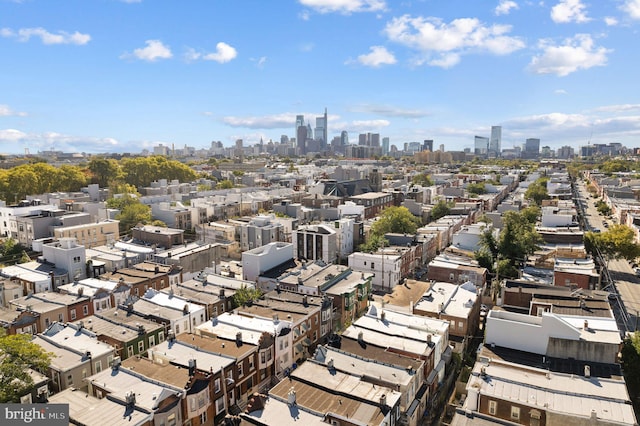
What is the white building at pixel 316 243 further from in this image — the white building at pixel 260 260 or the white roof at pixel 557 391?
the white roof at pixel 557 391

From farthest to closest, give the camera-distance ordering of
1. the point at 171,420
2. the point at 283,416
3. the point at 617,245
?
the point at 617,245 → the point at 171,420 → the point at 283,416

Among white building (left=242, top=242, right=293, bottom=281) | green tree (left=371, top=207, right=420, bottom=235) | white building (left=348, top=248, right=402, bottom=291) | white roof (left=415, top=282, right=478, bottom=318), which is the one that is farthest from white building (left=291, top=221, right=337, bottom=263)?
white roof (left=415, top=282, right=478, bottom=318)

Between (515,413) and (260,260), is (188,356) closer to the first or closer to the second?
(515,413)

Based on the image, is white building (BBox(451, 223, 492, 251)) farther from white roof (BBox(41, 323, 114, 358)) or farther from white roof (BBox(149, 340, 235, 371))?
white roof (BBox(41, 323, 114, 358))

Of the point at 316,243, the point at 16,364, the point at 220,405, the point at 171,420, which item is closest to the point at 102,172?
the point at 316,243

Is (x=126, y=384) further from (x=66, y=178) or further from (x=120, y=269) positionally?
(x=66, y=178)

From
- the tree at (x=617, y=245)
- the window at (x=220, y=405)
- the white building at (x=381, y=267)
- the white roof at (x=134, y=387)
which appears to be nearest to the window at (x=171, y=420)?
the white roof at (x=134, y=387)

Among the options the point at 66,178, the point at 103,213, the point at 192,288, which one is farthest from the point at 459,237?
the point at 66,178
